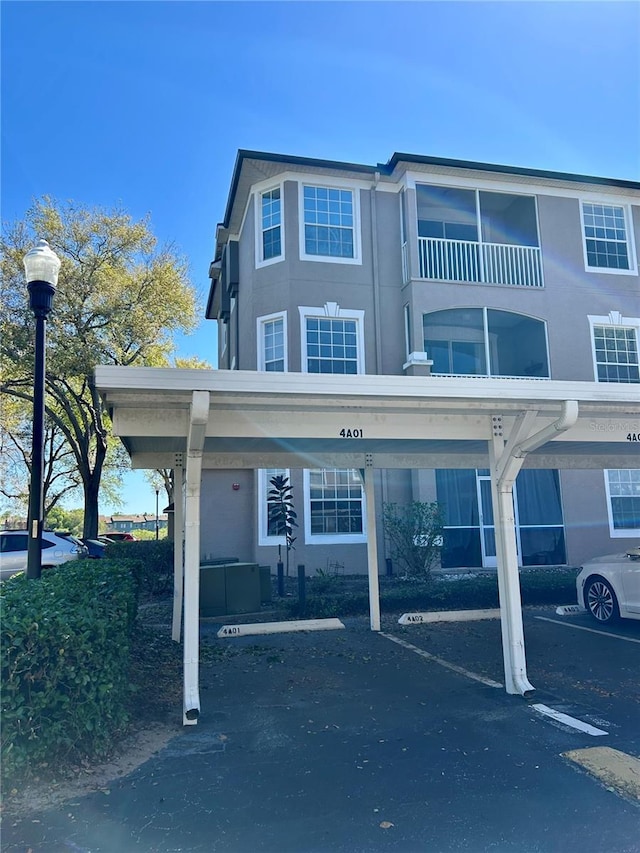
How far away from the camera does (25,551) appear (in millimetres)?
14109

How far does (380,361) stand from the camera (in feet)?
50.4

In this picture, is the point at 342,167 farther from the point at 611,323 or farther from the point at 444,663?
the point at 444,663

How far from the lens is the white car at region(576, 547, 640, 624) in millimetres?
9422

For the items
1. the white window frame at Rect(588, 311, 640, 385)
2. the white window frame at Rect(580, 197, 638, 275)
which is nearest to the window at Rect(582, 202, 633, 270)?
the white window frame at Rect(580, 197, 638, 275)

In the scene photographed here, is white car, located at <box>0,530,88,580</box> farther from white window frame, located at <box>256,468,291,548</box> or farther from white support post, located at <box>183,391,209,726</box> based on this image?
white support post, located at <box>183,391,209,726</box>

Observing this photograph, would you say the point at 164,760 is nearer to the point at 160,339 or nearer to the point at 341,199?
the point at 341,199

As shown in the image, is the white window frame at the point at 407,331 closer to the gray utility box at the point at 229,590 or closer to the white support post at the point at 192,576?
the gray utility box at the point at 229,590

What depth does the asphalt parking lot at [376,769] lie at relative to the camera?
3656mm

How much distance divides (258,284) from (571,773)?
1299 centimetres

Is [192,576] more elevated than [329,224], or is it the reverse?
[329,224]

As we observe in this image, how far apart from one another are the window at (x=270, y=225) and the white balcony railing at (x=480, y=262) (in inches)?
137

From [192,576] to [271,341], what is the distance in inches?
399

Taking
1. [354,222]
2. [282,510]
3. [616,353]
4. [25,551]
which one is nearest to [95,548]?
[25,551]

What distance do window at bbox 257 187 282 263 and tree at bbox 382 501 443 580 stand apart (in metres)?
7.00
